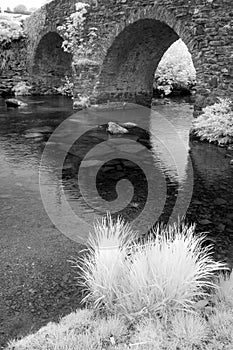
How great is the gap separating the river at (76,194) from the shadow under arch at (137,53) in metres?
3.21

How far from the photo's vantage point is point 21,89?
21906mm

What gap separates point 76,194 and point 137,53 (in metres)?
10.3

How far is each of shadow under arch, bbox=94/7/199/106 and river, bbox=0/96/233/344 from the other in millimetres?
3208

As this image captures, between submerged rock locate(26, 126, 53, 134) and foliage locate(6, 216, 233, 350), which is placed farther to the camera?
submerged rock locate(26, 126, 53, 134)

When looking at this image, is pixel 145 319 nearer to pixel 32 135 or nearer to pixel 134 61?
pixel 32 135

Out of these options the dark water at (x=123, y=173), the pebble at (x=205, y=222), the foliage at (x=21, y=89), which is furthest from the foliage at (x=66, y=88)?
the pebble at (x=205, y=222)

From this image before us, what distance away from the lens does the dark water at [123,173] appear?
18.0 ft

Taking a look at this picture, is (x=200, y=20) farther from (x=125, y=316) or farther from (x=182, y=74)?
(x=182, y=74)

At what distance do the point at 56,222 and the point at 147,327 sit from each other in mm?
2729

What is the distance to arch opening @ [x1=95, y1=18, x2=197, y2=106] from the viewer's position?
13.3 m

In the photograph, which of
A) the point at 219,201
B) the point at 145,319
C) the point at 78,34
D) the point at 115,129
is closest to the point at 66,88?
the point at 78,34

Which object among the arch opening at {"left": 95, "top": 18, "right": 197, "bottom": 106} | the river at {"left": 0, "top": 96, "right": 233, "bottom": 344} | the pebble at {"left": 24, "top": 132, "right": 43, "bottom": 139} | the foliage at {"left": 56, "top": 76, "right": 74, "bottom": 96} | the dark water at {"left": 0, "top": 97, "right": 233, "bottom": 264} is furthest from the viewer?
the foliage at {"left": 56, "top": 76, "right": 74, "bottom": 96}

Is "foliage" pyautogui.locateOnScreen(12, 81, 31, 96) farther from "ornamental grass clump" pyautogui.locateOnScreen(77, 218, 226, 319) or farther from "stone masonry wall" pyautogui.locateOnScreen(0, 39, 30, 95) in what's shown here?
"ornamental grass clump" pyautogui.locateOnScreen(77, 218, 226, 319)

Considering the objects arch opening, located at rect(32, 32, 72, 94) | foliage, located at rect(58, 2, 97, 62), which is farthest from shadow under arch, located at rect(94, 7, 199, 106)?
arch opening, located at rect(32, 32, 72, 94)
